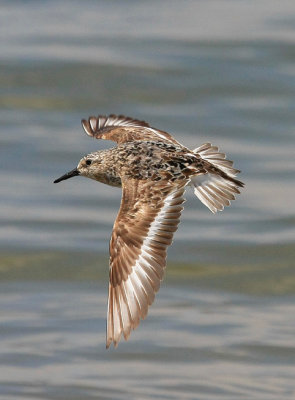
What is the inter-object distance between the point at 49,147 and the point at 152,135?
3.53 metres

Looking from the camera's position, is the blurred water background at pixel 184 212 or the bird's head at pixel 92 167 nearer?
the bird's head at pixel 92 167

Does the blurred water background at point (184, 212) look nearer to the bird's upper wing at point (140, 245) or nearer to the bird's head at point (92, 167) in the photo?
the bird's head at point (92, 167)

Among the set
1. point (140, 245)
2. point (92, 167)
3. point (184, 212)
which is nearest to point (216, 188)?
point (92, 167)

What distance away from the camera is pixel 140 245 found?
564 cm

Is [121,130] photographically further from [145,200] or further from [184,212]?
[184,212]

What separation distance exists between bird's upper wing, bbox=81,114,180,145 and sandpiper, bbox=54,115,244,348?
94mm

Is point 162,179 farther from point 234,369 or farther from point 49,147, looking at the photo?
point 49,147

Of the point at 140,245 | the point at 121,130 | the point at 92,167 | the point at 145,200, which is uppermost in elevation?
the point at 121,130

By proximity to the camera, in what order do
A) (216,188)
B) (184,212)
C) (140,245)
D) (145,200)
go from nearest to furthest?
(140,245) → (145,200) → (216,188) → (184,212)

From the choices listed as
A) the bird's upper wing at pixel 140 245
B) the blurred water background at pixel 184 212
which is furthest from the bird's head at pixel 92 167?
the blurred water background at pixel 184 212

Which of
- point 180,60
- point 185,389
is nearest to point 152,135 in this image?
point 185,389

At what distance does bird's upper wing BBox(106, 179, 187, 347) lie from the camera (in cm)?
538

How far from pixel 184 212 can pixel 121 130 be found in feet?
8.33

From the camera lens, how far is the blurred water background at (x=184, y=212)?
7.76 meters
